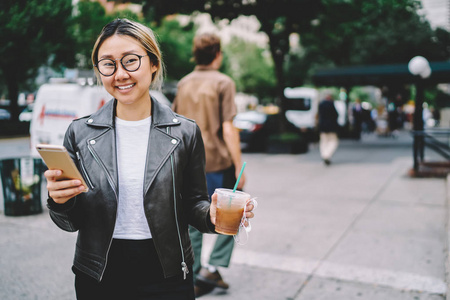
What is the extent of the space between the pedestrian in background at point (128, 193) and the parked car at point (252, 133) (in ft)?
43.0

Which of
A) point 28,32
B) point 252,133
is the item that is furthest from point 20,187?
point 252,133

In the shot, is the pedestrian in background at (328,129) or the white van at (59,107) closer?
the white van at (59,107)

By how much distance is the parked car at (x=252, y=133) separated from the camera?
15.1 meters

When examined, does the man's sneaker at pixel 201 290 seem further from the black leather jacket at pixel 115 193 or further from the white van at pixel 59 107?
the white van at pixel 59 107

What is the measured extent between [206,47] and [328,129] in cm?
913

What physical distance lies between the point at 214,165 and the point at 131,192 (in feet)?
6.09

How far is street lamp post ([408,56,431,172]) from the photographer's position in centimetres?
967

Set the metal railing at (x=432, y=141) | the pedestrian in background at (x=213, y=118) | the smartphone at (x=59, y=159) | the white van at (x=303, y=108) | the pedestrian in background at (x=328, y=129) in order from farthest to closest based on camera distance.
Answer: the white van at (x=303, y=108), the pedestrian in background at (x=328, y=129), the metal railing at (x=432, y=141), the pedestrian in background at (x=213, y=118), the smartphone at (x=59, y=159)

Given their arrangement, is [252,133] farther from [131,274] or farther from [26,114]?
[26,114]

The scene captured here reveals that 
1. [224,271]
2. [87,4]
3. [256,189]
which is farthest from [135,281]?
[87,4]

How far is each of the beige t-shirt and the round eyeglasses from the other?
1.81 metres

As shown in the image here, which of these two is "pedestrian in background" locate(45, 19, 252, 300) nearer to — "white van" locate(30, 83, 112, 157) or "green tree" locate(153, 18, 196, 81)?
"white van" locate(30, 83, 112, 157)

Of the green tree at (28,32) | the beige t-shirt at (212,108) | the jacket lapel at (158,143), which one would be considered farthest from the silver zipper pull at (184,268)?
the green tree at (28,32)

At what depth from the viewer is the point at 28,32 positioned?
5773 millimetres
